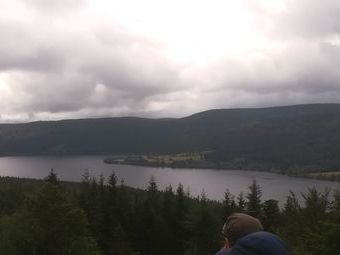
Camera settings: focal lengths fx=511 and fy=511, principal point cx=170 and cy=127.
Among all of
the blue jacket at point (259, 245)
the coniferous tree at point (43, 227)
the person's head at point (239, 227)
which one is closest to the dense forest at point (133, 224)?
the coniferous tree at point (43, 227)

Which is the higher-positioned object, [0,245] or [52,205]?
[52,205]

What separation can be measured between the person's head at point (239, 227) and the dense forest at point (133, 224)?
39.8 feet

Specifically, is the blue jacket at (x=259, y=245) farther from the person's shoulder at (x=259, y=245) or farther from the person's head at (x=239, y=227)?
the person's head at (x=239, y=227)

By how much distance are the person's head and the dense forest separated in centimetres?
1212

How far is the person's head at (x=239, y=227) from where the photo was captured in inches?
161

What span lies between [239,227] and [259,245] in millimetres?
341

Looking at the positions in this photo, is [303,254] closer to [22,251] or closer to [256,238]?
[22,251]

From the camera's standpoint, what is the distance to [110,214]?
156 feet

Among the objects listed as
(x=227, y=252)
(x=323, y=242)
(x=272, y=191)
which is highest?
(x=227, y=252)

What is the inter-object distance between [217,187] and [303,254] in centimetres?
15578

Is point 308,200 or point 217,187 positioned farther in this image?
point 217,187

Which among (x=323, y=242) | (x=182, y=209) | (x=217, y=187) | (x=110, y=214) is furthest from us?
(x=217, y=187)

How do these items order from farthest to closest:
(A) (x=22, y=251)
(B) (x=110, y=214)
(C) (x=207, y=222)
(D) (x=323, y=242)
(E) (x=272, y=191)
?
(E) (x=272, y=191), (B) (x=110, y=214), (C) (x=207, y=222), (A) (x=22, y=251), (D) (x=323, y=242)

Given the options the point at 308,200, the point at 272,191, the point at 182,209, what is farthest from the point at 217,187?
the point at 308,200
